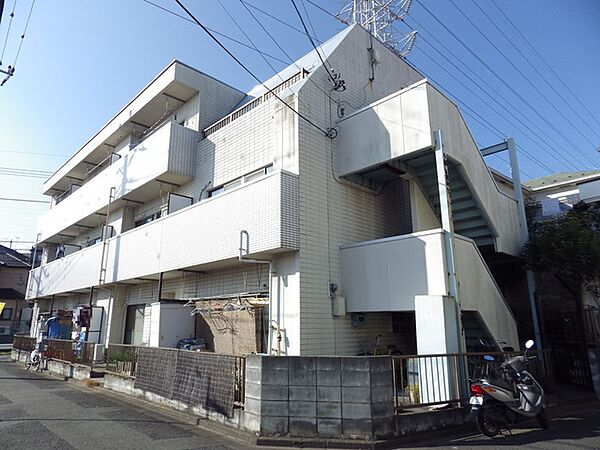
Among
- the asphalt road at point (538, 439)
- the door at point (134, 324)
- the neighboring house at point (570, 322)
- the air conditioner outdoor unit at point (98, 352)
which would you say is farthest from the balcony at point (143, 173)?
the neighboring house at point (570, 322)

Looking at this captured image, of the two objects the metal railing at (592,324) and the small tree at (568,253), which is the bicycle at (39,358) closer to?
the small tree at (568,253)

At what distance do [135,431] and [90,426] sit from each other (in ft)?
3.32

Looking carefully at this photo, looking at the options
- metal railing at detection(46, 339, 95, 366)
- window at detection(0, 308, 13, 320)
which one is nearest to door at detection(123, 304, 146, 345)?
metal railing at detection(46, 339, 95, 366)

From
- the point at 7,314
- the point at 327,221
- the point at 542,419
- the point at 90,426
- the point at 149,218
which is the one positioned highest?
A: the point at 149,218

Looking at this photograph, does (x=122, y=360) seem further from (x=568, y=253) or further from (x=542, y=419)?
(x=568, y=253)

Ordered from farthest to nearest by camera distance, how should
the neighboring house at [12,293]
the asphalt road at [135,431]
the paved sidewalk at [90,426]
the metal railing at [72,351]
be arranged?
the neighboring house at [12,293] → the metal railing at [72,351] → the paved sidewalk at [90,426] → the asphalt road at [135,431]

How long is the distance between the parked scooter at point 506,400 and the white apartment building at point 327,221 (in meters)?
0.99

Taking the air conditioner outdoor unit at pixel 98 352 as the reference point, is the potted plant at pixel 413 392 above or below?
below

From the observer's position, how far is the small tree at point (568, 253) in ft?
32.1

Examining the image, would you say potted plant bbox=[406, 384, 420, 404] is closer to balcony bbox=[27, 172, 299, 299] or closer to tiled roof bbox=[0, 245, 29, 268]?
balcony bbox=[27, 172, 299, 299]

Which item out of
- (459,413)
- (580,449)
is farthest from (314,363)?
(580,449)

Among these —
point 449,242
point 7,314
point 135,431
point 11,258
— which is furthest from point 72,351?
point 11,258

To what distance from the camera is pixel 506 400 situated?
6.20 meters

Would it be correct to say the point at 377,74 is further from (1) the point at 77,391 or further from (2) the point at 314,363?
(1) the point at 77,391
